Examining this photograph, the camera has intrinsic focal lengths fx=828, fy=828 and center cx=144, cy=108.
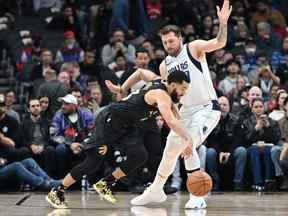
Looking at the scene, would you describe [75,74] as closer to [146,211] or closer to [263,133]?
[263,133]

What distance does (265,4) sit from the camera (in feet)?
63.7

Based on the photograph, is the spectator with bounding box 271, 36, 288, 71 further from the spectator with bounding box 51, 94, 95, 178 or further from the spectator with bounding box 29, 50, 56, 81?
the spectator with bounding box 51, 94, 95, 178

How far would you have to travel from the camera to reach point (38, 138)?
1360 centimetres

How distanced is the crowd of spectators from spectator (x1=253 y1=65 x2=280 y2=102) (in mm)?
19

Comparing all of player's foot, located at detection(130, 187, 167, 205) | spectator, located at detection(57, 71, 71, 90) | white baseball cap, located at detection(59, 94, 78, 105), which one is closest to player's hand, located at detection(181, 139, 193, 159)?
player's foot, located at detection(130, 187, 167, 205)

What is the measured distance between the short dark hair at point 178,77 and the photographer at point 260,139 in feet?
13.5

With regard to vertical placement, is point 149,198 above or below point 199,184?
below

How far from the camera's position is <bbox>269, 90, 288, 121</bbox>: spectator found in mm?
13650

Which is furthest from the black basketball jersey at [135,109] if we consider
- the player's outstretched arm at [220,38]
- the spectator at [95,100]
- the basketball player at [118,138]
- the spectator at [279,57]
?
the spectator at [279,57]

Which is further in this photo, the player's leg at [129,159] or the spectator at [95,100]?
the spectator at [95,100]

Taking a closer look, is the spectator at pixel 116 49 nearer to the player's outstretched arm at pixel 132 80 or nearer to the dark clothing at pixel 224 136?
the dark clothing at pixel 224 136

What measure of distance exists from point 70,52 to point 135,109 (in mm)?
7077

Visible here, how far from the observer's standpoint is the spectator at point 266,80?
15156 millimetres

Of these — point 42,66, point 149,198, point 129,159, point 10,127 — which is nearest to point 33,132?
point 10,127
